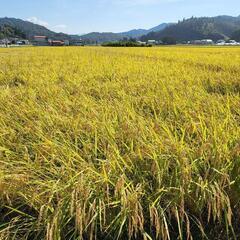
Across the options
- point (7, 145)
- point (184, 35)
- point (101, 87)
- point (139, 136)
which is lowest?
point (184, 35)

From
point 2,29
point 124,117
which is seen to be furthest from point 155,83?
point 2,29

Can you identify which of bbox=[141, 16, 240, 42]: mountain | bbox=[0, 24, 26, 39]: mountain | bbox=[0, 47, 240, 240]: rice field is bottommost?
bbox=[141, 16, 240, 42]: mountain

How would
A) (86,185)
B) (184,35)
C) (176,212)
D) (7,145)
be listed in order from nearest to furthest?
(176,212) → (86,185) → (7,145) → (184,35)

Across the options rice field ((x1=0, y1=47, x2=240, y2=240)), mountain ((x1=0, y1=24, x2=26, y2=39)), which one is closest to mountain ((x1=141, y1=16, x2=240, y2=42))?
mountain ((x1=0, y1=24, x2=26, y2=39))

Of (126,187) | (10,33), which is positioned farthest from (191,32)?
(126,187)

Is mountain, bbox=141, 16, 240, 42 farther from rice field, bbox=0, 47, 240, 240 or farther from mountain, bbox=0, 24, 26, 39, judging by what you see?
rice field, bbox=0, 47, 240, 240

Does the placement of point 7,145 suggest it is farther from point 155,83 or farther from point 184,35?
point 184,35

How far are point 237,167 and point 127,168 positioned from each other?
0.58 metres

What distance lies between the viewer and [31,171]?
229 centimetres

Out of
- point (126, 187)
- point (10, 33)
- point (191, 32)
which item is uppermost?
point (126, 187)

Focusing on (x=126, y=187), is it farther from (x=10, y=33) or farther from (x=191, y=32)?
(x=191, y=32)

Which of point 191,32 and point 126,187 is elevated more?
point 126,187

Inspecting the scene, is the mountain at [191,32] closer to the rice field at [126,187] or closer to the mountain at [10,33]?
the mountain at [10,33]

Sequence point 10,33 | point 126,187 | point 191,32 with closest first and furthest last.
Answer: point 126,187 → point 10,33 → point 191,32
